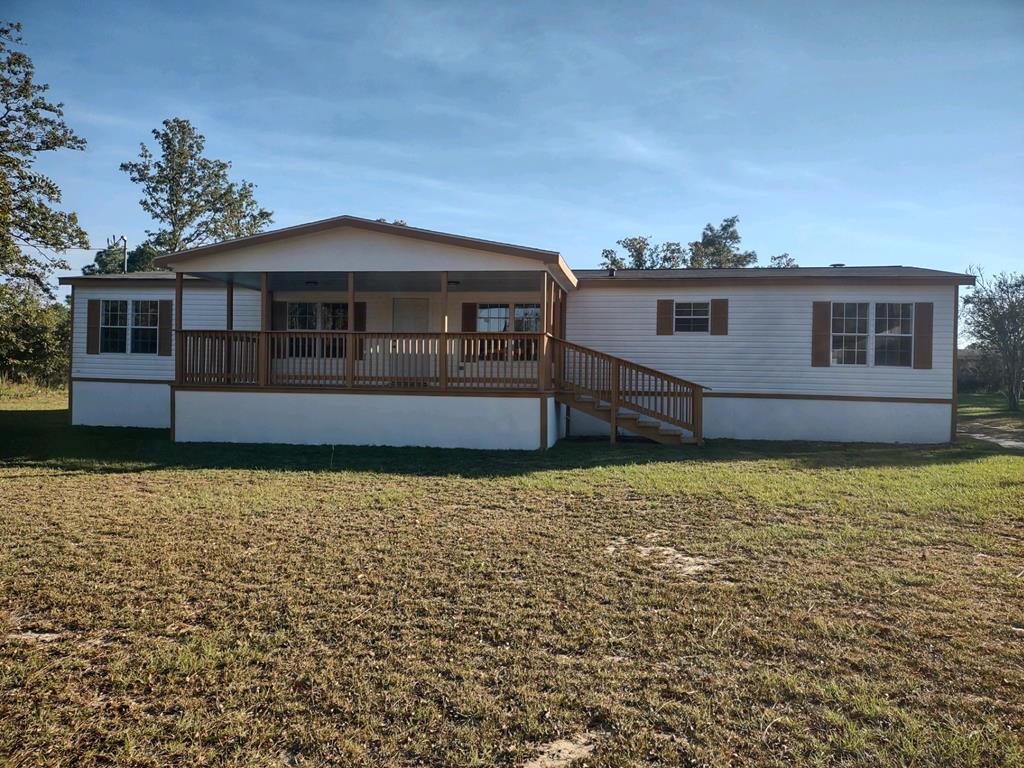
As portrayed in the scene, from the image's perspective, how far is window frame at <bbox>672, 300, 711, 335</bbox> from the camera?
13.3 metres

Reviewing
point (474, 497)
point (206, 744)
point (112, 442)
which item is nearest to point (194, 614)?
point (206, 744)

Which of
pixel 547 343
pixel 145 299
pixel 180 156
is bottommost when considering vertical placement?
pixel 547 343

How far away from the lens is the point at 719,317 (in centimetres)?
1318

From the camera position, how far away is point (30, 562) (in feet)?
15.7

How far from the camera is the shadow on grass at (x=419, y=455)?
9312 millimetres

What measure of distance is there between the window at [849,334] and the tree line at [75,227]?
50.6ft

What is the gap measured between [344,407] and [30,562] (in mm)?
6832

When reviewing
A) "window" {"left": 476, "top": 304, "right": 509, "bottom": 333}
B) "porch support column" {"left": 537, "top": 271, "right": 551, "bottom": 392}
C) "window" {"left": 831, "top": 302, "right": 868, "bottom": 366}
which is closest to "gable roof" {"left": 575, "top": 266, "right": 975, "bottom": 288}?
"window" {"left": 831, "top": 302, "right": 868, "bottom": 366}

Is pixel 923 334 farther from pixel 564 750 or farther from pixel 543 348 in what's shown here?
pixel 564 750

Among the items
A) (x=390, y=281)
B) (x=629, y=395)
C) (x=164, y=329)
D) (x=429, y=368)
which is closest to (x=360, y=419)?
(x=429, y=368)

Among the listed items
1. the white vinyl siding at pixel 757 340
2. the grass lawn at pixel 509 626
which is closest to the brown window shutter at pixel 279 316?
the white vinyl siding at pixel 757 340

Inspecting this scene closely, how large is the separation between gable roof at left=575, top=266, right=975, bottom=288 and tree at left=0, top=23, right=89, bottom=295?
52.5 feet

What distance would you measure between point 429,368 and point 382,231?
2.58m

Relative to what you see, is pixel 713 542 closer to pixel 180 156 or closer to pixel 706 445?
pixel 706 445
